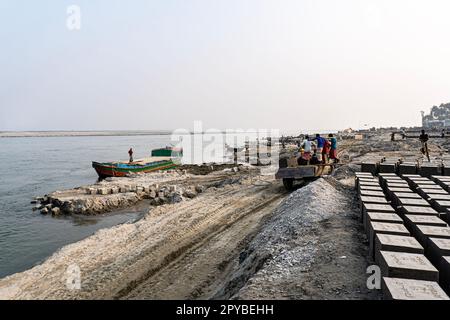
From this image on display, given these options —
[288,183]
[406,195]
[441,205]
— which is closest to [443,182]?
[406,195]

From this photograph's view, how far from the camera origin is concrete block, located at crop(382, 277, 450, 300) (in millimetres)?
2961

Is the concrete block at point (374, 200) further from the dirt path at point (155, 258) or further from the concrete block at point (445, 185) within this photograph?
the dirt path at point (155, 258)

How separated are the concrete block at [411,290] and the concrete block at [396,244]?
0.73 metres

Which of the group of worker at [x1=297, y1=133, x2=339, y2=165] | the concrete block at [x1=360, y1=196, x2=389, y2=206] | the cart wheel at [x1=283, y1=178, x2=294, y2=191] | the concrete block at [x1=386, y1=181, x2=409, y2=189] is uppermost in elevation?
the group of worker at [x1=297, y1=133, x2=339, y2=165]

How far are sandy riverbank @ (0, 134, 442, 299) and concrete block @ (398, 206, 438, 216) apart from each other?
0.90m

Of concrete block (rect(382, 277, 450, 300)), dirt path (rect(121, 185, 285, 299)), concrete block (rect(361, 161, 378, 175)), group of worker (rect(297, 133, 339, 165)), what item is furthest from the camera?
group of worker (rect(297, 133, 339, 165))

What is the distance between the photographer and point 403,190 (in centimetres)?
748

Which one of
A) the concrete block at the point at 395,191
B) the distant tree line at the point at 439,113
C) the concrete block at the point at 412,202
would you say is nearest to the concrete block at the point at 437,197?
the concrete block at the point at 395,191

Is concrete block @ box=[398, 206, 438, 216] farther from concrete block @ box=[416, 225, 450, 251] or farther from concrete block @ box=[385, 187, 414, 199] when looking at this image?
concrete block @ box=[385, 187, 414, 199]

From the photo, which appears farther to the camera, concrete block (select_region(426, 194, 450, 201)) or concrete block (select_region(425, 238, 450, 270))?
concrete block (select_region(426, 194, 450, 201))

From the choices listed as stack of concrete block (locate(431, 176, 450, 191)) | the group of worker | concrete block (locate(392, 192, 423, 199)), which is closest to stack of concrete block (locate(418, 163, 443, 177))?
stack of concrete block (locate(431, 176, 450, 191))

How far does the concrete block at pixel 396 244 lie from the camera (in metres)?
3.93
